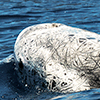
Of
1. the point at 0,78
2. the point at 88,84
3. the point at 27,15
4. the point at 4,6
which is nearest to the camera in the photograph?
the point at 88,84

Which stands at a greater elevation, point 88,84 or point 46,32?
point 46,32

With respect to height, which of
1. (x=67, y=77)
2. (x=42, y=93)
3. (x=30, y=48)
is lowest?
(x=42, y=93)

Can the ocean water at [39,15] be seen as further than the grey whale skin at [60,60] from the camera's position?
Yes

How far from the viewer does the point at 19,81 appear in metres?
3.96

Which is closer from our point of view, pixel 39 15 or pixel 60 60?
pixel 60 60

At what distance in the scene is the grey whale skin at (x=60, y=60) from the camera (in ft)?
11.0

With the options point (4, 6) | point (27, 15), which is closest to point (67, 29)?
point (27, 15)

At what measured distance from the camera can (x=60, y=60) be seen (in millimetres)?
3449

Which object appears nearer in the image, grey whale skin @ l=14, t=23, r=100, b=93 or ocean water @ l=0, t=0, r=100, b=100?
grey whale skin @ l=14, t=23, r=100, b=93

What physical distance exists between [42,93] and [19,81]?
61 centimetres

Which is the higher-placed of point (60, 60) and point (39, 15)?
point (39, 15)

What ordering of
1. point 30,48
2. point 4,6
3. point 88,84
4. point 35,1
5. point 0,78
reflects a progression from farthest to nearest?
point 35,1 < point 4,6 < point 0,78 < point 30,48 < point 88,84

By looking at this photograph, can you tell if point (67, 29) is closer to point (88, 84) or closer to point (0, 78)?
point (88, 84)

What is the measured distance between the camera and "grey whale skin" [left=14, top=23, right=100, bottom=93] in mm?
3338
